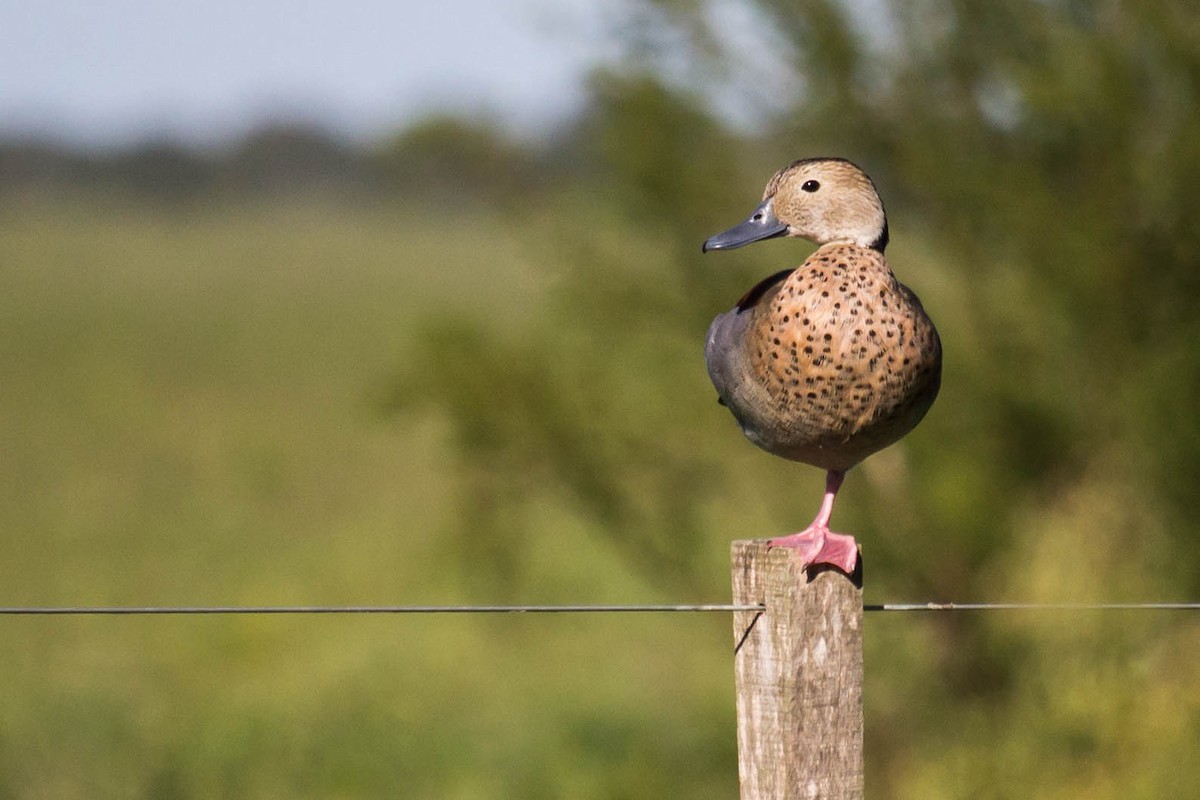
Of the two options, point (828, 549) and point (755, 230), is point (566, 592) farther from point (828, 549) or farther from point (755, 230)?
point (828, 549)

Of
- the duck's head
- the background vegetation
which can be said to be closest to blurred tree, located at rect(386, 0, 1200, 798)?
the background vegetation

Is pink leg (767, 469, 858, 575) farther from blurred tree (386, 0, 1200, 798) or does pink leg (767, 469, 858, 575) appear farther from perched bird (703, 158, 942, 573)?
blurred tree (386, 0, 1200, 798)

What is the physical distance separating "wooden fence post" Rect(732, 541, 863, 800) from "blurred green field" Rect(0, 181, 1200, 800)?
3606mm

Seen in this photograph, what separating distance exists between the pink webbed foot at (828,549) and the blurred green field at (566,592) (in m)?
3.67

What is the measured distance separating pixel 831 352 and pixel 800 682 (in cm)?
64

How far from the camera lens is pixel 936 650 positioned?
792 cm

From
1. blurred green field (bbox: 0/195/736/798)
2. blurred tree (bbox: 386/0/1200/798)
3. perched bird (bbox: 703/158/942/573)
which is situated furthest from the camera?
blurred green field (bbox: 0/195/736/798)

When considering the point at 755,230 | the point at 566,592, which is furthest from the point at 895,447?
the point at 566,592

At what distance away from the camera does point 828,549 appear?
3.24m

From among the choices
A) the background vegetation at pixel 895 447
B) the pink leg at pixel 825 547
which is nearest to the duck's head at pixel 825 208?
the pink leg at pixel 825 547

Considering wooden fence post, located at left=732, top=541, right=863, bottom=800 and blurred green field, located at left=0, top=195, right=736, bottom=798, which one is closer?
wooden fence post, located at left=732, top=541, right=863, bottom=800

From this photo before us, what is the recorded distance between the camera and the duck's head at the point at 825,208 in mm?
3672

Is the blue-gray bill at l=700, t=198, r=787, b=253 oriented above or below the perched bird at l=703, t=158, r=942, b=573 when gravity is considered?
above

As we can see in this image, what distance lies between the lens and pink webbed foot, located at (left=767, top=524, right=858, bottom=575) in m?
3.21
